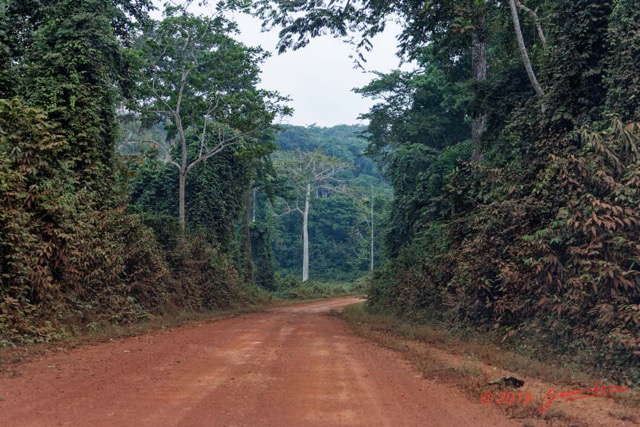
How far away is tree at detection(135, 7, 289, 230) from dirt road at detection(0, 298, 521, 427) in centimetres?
1451

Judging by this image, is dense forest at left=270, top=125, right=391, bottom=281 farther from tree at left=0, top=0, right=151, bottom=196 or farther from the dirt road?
the dirt road

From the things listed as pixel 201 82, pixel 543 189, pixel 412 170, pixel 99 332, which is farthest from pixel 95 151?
pixel 412 170

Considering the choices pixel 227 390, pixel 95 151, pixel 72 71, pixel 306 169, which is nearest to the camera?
pixel 227 390

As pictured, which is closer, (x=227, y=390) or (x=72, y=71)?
(x=227, y=390)

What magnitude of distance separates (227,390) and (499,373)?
12.9 ft

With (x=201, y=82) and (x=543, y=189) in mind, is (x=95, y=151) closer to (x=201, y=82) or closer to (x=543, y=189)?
(x=201, y=82)

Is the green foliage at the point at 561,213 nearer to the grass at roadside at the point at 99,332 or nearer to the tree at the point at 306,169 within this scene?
the grass at roadside at the point at 99,332

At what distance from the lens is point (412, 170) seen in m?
25.5

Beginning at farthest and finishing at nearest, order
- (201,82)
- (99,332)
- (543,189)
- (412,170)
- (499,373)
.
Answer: (412,170) < (201,82) < (99,332) < (543,189) < (499,373)

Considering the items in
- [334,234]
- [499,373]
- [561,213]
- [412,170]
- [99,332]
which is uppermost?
[412,170]

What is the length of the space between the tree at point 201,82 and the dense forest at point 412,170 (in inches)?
4.4

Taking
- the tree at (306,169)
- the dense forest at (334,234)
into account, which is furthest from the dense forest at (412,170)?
the dense forest at (334,234)

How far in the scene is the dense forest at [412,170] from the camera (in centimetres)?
918

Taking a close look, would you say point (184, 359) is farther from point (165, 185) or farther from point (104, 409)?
point (165, 185)
